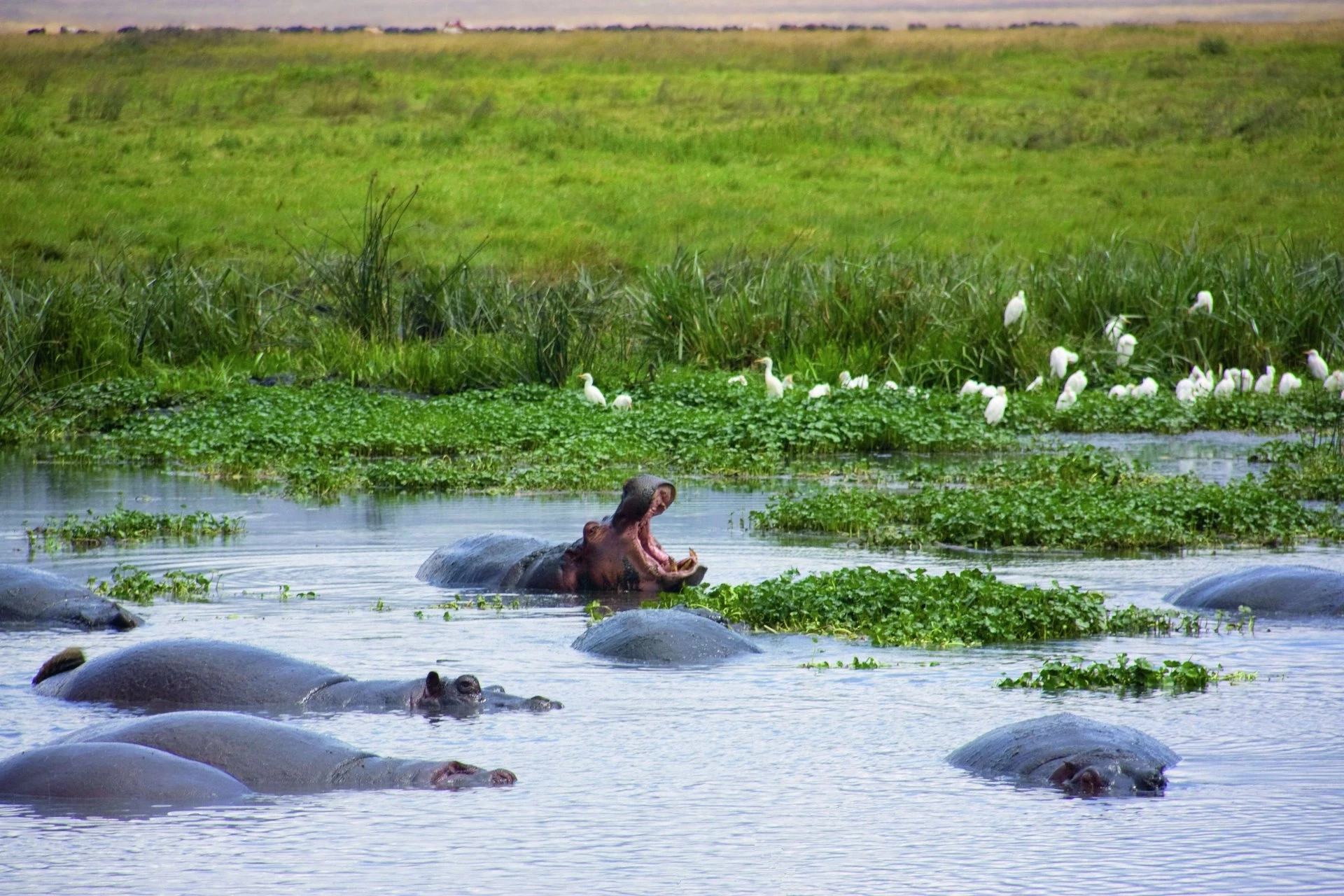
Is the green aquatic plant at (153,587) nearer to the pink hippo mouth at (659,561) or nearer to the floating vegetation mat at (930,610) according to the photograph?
the pink hippo mouth at (659,561)

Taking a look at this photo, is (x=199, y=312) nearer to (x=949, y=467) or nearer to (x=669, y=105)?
(x=949, y=467)

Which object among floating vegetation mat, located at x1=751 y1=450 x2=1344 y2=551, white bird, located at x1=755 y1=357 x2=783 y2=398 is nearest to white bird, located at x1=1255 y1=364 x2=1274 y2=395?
white bird, located at x1=755 y1=357 x2=783 y2=398

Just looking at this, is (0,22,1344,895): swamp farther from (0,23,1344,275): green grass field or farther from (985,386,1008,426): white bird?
(0,23,1344,275): green grass field

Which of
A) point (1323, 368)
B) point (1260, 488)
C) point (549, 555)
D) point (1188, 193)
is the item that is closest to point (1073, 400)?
point (1323, 368)

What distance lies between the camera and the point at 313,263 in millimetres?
19094

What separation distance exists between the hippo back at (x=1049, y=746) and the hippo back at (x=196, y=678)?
2.19m

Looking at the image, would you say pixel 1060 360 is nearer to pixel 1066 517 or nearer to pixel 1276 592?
pixel 1066 517

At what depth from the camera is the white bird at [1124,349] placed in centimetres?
1867

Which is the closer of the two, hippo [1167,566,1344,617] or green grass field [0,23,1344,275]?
hippo [1167,566,1344,617]

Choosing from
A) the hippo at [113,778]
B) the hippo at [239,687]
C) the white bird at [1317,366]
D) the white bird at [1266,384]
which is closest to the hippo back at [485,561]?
the hippo at [239,687]

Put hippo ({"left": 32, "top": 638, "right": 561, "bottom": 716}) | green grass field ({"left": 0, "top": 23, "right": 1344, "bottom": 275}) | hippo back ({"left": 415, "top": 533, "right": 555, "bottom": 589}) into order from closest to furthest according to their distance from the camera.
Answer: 1. hippo ({"left": 32, "top": 638, "right": 561, "bottom": 716})
2. hippo back ({"left": 415, "top": 533, "right": 555, "bottom": 589})
3. green grass field ({"left": 0, "top": 23, "right": 1344, "bottom": 275})

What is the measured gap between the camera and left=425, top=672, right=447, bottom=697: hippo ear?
6172 mm

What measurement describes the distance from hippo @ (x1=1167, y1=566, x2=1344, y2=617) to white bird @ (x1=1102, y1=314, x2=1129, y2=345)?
10.7 meters

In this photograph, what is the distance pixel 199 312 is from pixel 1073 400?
337 inches
